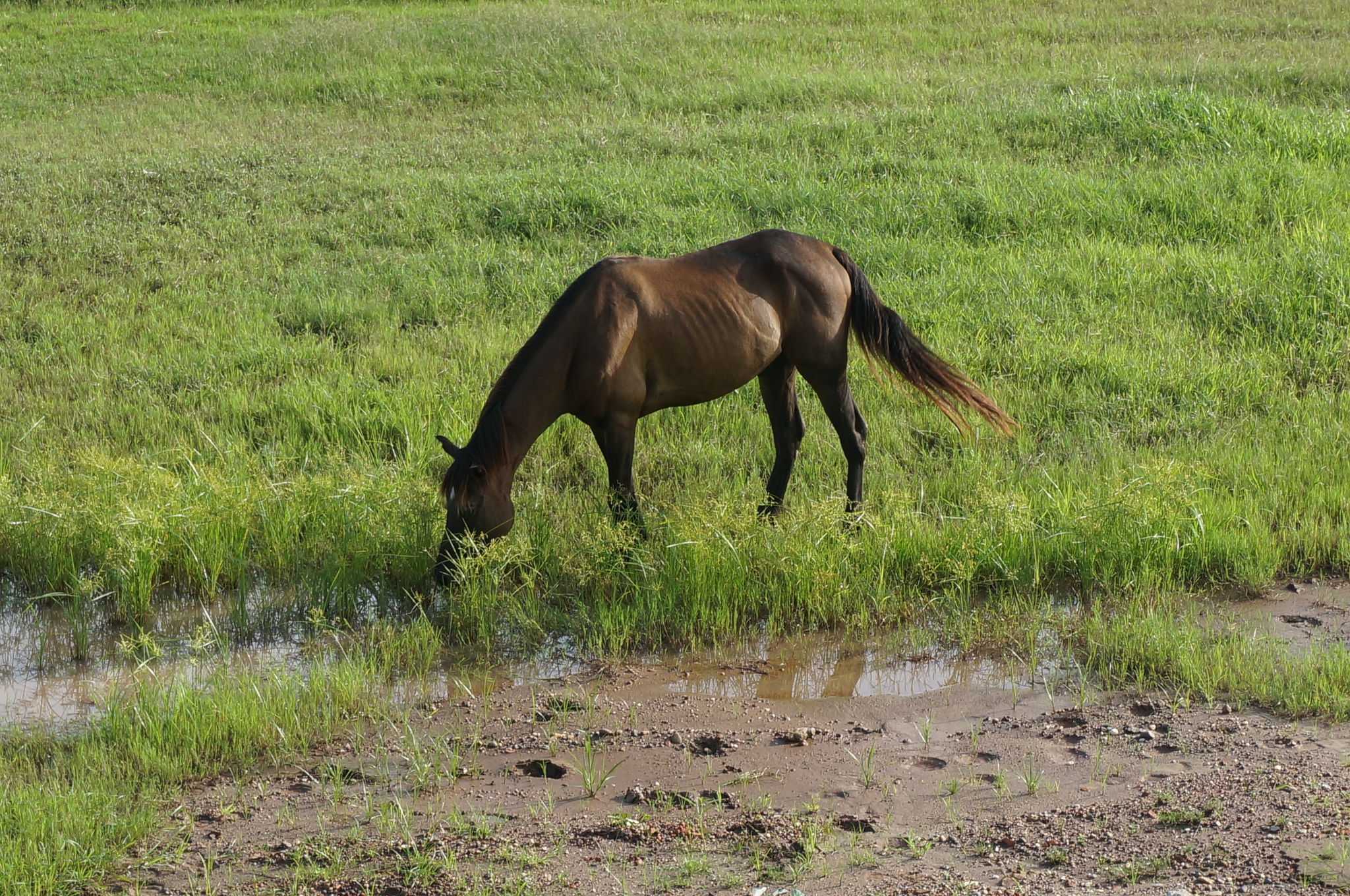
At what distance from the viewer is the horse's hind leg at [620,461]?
5938 mm

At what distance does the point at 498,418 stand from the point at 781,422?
1.72 meters

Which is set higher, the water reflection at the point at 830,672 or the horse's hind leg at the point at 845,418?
the horse's hind leg at the point at 845,418

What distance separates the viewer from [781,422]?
6656mm

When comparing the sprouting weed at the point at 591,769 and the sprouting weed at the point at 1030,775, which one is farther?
the sprouting weed at the point at 591,769

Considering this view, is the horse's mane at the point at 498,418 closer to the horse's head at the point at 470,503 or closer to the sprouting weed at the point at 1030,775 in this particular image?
the horse's head at the point at 470,503

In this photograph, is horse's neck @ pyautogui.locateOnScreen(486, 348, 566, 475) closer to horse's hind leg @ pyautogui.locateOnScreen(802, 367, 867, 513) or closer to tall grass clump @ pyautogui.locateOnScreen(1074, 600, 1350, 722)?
horse's hind leg @ pyautogui.locateOnScreen(802, 367, 867, 513)

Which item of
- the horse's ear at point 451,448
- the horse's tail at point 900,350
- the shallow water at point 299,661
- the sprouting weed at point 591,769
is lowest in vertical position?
the shallow water at point 299,661

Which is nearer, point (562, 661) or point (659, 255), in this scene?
point (562, 661)

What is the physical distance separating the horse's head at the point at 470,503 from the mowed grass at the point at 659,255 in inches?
5.9

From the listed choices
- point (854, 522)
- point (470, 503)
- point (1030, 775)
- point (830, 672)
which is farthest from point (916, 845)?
point (470, 503)

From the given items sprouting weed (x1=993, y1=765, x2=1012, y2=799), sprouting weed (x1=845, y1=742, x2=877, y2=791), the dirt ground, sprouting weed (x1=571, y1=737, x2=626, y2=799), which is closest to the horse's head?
the dirt ground

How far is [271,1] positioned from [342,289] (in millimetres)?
13168

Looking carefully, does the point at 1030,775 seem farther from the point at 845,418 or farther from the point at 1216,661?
the point at 845,418

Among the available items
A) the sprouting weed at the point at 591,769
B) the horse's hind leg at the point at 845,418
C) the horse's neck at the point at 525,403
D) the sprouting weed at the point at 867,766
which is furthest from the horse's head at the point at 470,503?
the sprouting weed at the point at 867,766
